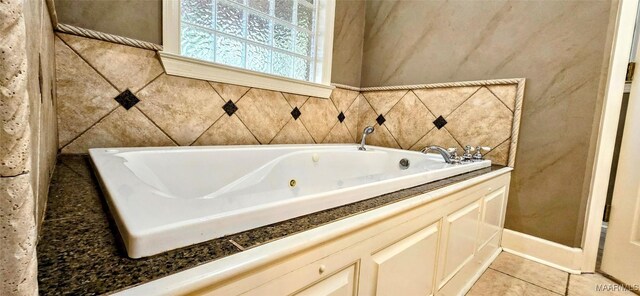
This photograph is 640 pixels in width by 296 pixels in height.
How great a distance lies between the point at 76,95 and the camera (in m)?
1.05

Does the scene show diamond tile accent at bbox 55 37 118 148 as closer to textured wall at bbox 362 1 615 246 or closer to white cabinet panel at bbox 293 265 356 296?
white cabinet panel at bbox 293 265 356 296

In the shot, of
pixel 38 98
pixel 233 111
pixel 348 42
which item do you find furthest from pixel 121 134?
pixel 348 42

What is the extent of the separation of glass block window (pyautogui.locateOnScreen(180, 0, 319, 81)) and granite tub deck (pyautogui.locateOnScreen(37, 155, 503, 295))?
3.43 ft

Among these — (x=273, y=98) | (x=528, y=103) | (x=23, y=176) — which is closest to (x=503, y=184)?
(x=528, y=103)

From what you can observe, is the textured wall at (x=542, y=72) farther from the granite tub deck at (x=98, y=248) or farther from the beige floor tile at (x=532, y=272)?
the granite tub deck at (x=98, y=248)

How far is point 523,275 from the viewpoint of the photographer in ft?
4.41

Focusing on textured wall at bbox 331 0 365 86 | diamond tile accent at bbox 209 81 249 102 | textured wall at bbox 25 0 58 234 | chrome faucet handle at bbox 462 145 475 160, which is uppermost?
textured wall at bbox 331 0 365 86

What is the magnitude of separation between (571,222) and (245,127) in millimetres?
1824

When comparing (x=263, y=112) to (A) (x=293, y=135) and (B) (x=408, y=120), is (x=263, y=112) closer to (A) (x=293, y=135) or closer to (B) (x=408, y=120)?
(A) (x=293, y=135)

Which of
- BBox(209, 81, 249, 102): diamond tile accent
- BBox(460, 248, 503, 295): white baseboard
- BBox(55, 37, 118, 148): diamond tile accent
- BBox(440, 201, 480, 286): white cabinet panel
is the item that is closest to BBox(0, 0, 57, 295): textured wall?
BBox(440, 201, 480, 286): white cabinet panel

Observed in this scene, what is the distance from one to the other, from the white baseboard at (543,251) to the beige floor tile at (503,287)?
315mm

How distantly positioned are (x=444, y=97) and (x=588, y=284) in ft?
3.97

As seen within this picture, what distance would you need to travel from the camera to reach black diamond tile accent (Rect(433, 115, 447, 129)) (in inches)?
70.6

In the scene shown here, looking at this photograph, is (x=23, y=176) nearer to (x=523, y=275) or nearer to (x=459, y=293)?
(x=459, y=293)
